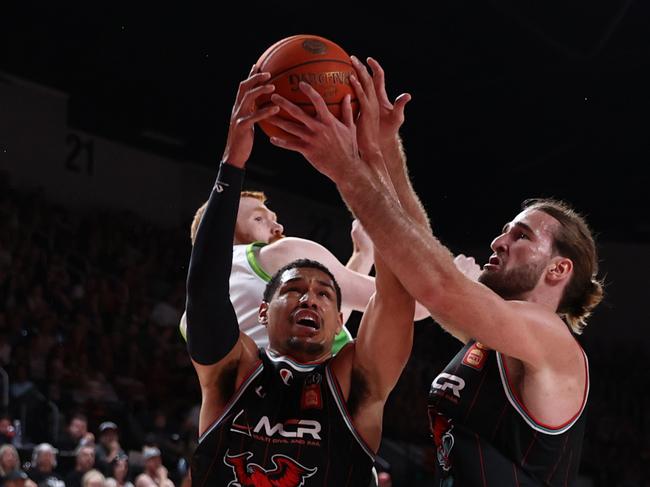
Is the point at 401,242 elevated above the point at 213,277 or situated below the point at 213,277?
above

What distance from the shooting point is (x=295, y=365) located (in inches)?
122

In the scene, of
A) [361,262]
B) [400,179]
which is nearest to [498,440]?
[400,179]

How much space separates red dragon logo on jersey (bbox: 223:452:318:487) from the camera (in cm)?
291

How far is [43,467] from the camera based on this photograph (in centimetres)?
828

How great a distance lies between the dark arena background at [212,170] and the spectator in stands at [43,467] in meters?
0.35

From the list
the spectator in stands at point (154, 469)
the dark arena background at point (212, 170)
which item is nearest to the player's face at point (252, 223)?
the dark arena background at point (212, 170)

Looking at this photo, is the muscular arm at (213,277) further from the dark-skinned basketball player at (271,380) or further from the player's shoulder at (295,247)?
the player's shoulder at (295,247)

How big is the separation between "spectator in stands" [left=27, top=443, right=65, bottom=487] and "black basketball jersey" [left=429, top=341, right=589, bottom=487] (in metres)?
6.00

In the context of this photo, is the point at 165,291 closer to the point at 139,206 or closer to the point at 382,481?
the point at 139,206

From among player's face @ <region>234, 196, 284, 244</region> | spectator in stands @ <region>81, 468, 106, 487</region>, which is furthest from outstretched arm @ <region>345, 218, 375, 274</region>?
spectator in stands @ <region>81, 468, 106, 487</region>

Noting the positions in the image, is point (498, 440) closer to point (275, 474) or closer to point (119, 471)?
point (275, 474)

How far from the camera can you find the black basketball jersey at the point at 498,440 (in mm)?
2873

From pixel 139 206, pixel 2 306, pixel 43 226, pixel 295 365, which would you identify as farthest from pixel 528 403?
pixel 139 206

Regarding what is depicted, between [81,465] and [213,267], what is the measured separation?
6.31 meters
